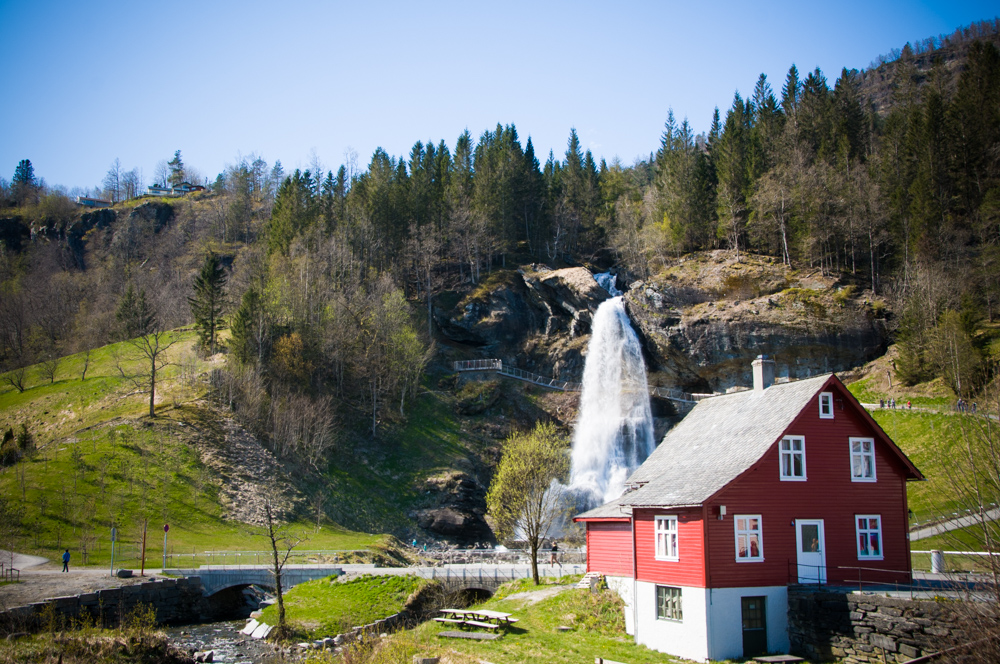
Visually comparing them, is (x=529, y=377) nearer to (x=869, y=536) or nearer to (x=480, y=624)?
(x=480, y=624)

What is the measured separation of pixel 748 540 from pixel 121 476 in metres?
37.2

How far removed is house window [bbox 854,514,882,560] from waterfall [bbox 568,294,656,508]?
92.1ft

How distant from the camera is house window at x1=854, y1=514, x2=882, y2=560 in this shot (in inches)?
899

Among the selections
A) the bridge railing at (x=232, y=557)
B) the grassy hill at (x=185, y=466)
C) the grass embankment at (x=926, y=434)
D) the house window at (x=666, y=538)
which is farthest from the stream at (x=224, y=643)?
the grass embankment at (x=926, y=434)

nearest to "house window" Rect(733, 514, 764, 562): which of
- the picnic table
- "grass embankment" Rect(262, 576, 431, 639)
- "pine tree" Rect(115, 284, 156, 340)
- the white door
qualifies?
the white door

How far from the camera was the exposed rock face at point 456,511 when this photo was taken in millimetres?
47688

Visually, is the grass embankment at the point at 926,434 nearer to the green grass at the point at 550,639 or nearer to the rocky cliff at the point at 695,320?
the rocky cliff at the point at 695,320

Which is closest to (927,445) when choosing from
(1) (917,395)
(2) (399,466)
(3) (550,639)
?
(1) (917,395)

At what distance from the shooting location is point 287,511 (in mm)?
43406

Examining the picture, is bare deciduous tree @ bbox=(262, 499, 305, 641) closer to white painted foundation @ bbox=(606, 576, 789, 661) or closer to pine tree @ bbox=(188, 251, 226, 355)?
white painted foundation @ bbox=(606, 576, 789, 661)

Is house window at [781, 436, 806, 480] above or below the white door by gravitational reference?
above

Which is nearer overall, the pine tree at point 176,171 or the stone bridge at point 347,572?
the stone bridge at point 347,572

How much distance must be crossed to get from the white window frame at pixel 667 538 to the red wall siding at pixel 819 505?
4.93 ft

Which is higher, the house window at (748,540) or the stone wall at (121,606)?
the house window at (748,540)
